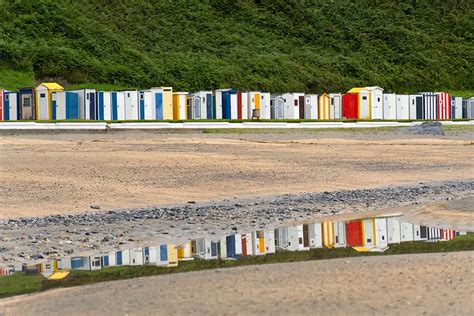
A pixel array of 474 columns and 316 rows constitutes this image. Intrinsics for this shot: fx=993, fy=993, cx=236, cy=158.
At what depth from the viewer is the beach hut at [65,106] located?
45281mm

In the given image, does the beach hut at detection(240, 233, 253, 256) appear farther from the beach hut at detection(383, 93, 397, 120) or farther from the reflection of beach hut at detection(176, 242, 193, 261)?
the beach hut at detection(383, 93, 397, 120)

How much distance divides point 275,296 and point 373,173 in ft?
48.3

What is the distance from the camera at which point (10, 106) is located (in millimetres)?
45219

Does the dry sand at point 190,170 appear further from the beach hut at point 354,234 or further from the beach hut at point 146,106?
the beach hut at point 146,106

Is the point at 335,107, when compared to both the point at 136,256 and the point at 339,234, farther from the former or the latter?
the point at 136,256

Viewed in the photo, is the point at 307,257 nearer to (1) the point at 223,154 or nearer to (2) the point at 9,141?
(1) the point at 223,154

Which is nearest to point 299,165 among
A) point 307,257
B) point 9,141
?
point 9,141

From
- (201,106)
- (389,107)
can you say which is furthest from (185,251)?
(389,107)

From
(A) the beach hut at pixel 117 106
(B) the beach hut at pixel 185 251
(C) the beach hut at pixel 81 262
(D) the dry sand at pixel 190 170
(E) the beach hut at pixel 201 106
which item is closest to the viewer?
(C) the beach hut at pixel 81 262

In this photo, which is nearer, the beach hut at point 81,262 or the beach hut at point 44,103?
the beach hut at point 81,262

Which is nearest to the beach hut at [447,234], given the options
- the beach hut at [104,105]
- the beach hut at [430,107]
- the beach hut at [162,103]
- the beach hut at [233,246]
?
the beach hut at [233,246]

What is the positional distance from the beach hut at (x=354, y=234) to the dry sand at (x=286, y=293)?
6.18 ft

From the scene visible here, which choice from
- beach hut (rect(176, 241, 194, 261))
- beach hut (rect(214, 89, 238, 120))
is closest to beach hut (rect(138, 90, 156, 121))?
beach hut (rect(214, 89, 238, 120))

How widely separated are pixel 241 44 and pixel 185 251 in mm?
63953
